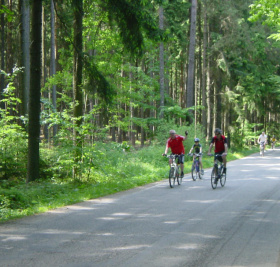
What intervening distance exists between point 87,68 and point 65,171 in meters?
3.76

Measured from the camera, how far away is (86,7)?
1552 cm

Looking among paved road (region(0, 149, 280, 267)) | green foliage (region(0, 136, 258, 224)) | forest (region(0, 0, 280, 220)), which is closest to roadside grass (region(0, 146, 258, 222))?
green foliage (region(0, 136, 258, 224))

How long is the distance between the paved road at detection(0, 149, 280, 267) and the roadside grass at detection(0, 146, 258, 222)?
0.58 m

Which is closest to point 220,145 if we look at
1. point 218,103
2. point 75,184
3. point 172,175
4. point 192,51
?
point 172,175

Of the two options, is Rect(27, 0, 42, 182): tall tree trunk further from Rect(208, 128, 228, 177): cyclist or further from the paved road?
Rect(208, 128, 228, 177): cyclist

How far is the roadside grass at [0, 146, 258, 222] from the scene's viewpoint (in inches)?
411

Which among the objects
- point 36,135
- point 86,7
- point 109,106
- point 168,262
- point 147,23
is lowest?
point 168,262

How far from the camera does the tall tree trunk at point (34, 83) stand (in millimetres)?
13250

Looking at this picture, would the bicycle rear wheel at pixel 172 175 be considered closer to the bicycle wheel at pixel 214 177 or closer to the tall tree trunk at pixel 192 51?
the bicycle wheel at pixel 214 177

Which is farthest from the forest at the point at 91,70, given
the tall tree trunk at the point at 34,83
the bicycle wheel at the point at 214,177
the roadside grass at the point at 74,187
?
the bicycle wheel at the point at 214,177

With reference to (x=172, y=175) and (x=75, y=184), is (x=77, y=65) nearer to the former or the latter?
(x=75, y=184)

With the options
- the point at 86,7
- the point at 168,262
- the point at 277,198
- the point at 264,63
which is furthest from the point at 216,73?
the point at 168,262

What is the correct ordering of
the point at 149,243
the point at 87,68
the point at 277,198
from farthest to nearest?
the point at 87,68 → the point at 277,198 → the point at 149,243

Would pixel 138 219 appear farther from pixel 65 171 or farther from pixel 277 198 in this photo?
pixel 65 171
